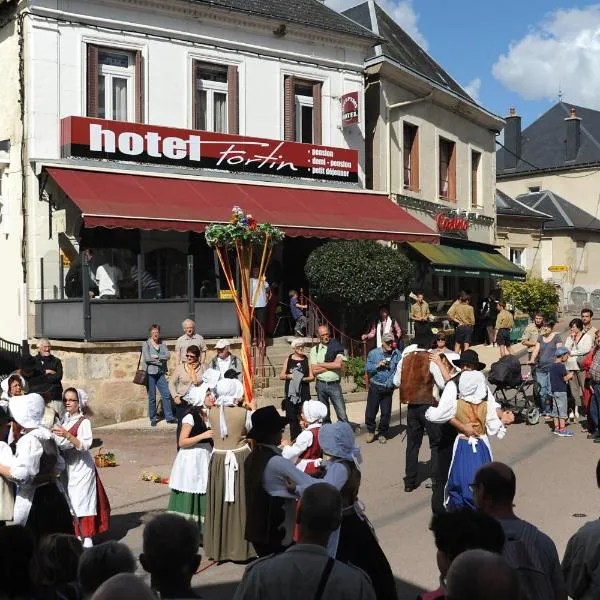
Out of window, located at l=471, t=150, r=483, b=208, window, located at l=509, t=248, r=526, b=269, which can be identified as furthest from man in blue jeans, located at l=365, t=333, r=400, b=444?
window, located at l=509, t=248, r=526, b=269

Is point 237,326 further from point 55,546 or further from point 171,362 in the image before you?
point 55,546

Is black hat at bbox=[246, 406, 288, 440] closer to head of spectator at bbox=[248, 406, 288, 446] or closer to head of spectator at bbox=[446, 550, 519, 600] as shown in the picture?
head of spectator at bbox=[248, 406, 288, 446]

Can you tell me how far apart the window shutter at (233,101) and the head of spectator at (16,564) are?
15419 mm

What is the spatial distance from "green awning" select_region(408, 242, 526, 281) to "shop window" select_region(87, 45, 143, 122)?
26.7 ft

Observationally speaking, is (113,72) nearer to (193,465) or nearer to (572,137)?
(193,465)

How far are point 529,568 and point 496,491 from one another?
1.47 ft

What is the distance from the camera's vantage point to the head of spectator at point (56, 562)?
3715mm

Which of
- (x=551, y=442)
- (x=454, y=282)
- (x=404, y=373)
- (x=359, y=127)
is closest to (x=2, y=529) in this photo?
(x=404, y=373)

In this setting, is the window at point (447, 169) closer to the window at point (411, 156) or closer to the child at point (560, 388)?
the window at point (411, 156)

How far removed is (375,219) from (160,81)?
5.91m

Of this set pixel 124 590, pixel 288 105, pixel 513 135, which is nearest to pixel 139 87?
pixel 288 105

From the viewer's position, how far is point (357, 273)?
1656 cm

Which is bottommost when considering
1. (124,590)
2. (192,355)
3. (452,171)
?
(124,590)

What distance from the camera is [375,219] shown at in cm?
1917
